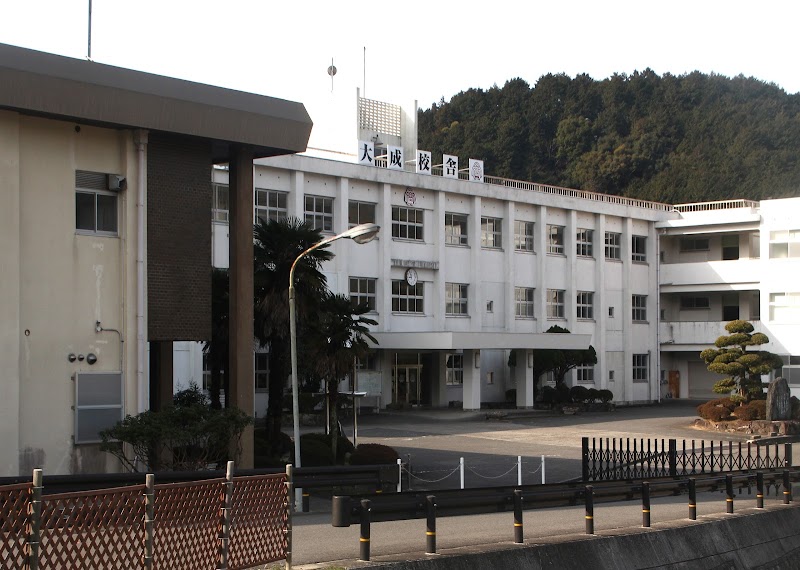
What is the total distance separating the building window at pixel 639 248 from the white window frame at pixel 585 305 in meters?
4.99

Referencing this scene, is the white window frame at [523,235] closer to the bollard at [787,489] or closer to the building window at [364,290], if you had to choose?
the building window at [364,290]

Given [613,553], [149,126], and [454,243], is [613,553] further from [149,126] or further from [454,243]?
[454,243]

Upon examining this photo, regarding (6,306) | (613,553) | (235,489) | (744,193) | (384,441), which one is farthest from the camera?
(744,193)

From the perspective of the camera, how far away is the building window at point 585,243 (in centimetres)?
5872

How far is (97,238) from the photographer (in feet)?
65.2

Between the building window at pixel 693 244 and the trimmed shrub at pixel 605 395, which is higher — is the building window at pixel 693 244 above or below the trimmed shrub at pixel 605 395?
above

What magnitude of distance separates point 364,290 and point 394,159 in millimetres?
6766

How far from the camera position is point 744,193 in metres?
93.2

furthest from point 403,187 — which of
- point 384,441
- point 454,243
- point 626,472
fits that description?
point 626,472

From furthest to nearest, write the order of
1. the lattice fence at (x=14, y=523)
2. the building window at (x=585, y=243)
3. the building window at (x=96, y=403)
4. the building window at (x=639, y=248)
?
the building window at (x=639, y=248)
the building window at (x=585, y=243)
the building window at (x=96, y=403)
the lattice fence at (x=14, y=523)

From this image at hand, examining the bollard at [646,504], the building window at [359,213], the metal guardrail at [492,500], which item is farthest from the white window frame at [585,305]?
the bollard at [646,504]

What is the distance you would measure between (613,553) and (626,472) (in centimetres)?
1286

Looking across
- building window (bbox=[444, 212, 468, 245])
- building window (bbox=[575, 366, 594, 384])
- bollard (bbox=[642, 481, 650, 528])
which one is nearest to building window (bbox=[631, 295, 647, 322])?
building window (bbox=[575, 366, 594, 384])

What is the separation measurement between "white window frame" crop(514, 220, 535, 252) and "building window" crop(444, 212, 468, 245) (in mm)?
3642
